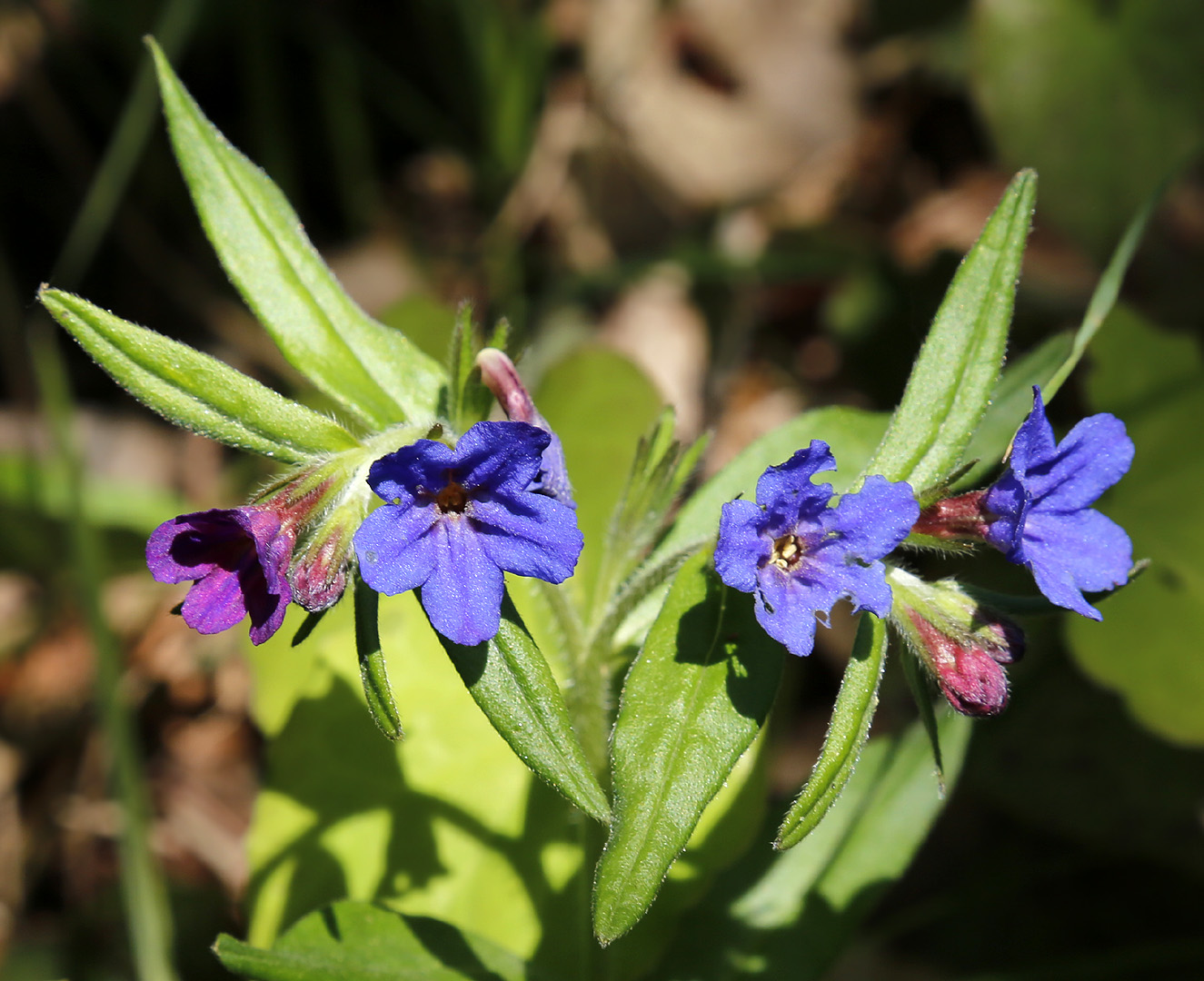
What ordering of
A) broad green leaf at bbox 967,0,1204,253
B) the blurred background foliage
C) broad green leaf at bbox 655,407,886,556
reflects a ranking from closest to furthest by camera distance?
1. broad green leaf at bbox 655,407,886,556
2. the blurred background foliage
3. broad green leaf at bbox 967,0,1204,253

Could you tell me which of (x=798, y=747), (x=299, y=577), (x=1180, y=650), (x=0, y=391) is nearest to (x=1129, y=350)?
(x=1180, y=650)

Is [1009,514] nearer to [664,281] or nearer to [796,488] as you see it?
[796,488]

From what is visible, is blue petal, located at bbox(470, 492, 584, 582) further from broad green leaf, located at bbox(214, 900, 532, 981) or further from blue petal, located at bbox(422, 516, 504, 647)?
broad green leaf, located at bbox(214, 900, 532, 981)

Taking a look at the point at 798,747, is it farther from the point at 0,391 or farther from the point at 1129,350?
the point at 0,391

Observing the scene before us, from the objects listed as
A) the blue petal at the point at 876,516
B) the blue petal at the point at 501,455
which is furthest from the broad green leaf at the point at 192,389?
the blue petal at the point at 876,516

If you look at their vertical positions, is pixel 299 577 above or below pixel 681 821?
above

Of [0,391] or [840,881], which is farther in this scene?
[0,391]

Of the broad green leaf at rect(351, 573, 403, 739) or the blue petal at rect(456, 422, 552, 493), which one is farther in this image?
the broad green leaf at rect(351, 573, 403, 739)

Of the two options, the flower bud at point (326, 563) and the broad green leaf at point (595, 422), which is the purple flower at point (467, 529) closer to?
the flower bud at point (326, 563)

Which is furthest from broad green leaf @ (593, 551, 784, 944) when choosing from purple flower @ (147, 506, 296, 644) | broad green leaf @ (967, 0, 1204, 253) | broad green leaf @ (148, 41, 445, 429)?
broad green leaf @ (967, 0, 1204, 253)
